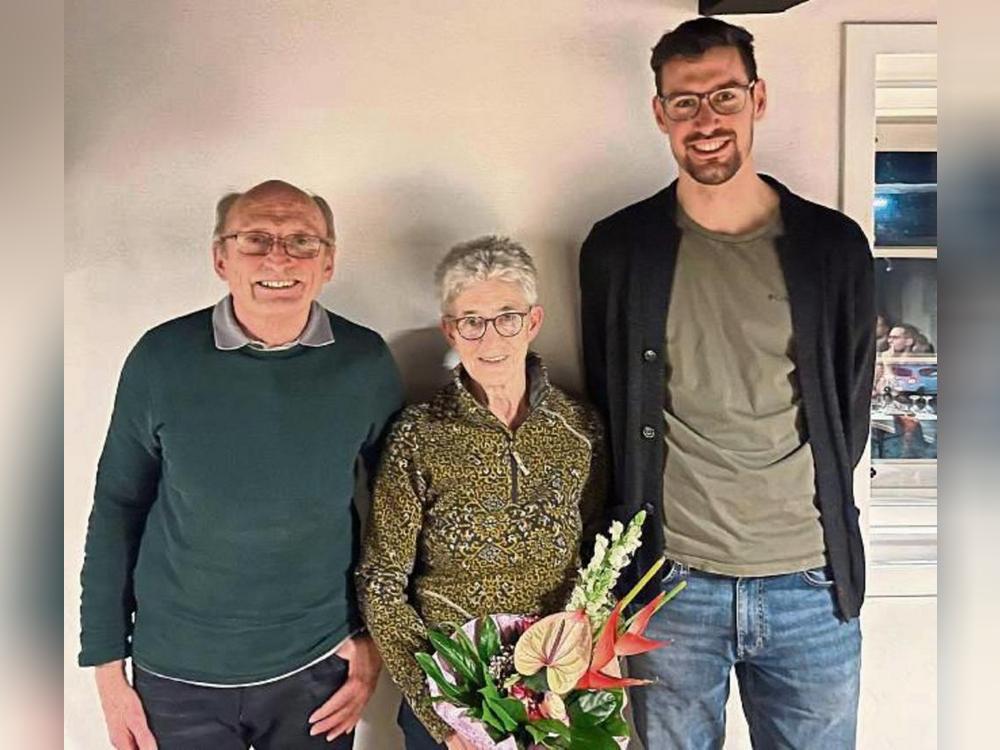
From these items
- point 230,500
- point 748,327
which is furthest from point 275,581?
point 748,327

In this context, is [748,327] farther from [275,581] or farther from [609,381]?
[275,581]

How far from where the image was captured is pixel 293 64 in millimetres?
1535

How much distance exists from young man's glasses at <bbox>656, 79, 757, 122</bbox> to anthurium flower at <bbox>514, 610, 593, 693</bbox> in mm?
750

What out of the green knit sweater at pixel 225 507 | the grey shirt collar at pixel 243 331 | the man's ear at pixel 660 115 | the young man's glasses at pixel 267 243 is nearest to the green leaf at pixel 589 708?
the green knit sweater at pixel 225 507

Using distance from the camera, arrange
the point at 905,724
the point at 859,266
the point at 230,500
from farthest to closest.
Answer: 1. the point at 905,724
2. the point at 859,266
3. the point at 230,500

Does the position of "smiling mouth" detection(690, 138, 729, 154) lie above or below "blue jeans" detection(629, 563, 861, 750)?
above

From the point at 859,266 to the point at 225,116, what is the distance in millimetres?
960

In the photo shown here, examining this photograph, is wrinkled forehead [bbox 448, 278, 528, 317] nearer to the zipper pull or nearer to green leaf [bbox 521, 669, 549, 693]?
the zipper pull

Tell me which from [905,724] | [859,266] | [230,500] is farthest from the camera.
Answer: [905,724]

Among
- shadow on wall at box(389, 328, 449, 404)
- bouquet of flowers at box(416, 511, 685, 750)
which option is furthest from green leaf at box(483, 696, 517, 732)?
shadow on wall at box(389, 328, 449, 404)

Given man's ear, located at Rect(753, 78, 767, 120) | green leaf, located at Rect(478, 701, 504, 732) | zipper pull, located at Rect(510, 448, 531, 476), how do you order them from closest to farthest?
green leaf, located at Rect(478, 701, 504, 732), zipper pull, located at Rect(510, 448, 531, 476), man's ear, located at Rect(753, 78, 767, 120)

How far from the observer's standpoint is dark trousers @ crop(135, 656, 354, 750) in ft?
4.85

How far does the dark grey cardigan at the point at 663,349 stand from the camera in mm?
1531

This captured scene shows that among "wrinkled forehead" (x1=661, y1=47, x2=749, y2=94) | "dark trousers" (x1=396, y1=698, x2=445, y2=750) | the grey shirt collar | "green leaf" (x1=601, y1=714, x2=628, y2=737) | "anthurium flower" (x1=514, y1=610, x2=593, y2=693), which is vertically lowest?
"dark trousers" (x1=396, y1=698, x2=445, y2=750)
